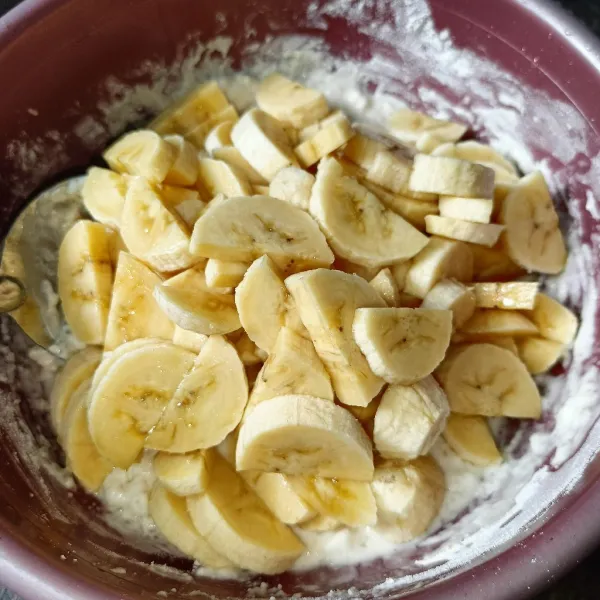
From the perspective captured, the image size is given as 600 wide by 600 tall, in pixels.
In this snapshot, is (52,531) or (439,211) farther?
(439,211)

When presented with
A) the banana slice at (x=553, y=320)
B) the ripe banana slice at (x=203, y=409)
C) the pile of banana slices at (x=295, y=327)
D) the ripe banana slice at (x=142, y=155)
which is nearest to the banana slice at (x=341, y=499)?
the pile of banana slices at (x=295, y=327)

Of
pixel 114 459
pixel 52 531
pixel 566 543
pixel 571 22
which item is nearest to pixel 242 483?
pixel 114 459

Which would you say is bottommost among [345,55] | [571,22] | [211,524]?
[345,55]

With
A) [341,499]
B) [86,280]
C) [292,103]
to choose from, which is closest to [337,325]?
[341,499]

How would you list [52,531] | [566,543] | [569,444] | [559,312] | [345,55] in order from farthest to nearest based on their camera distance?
[345,55]
[559,312]
[569,444]
[52,531]
[566,543]

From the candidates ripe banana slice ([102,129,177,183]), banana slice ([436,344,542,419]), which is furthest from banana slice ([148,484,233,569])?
ripe banana slice ([102,129,177,183])

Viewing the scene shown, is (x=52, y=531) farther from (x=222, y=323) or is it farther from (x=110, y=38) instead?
(x=110, y=38)
